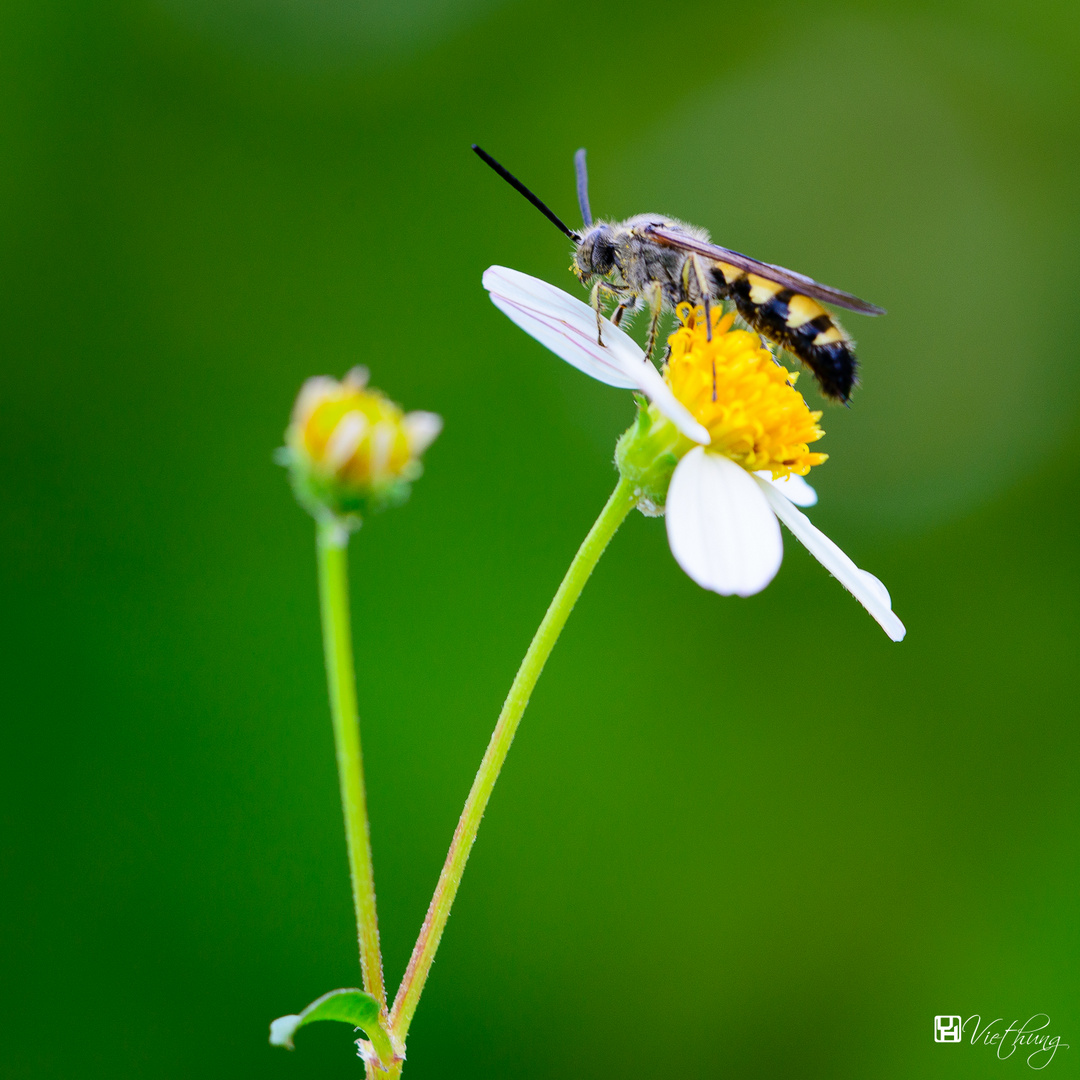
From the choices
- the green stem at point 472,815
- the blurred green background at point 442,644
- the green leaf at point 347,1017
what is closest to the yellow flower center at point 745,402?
the green stem at point 472,815

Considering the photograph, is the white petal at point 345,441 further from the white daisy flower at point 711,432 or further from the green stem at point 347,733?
the white daisy flower at point 711,432

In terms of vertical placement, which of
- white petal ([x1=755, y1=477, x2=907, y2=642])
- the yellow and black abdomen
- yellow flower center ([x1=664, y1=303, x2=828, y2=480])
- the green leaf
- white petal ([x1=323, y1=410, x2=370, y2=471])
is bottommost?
the green leaf

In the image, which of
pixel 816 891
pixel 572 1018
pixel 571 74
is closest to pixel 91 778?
pixel 572 1018

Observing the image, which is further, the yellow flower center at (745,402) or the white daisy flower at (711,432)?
the yellow flower center at (745,402)

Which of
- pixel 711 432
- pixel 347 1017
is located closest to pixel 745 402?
pixel 711 432

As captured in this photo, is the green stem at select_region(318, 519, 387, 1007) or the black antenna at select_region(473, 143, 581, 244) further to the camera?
the black antenna at select_region(473, 143, 581, 244)

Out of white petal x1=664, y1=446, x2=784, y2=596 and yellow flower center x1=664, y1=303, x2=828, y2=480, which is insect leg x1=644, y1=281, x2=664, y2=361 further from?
white petal x1=664, y1=446, x2=784, y2=596

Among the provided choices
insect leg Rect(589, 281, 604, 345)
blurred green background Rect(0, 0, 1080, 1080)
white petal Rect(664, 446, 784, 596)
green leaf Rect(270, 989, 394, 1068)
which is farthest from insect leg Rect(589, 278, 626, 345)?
blurred green background Rect(0, 0, 1080, 1080)
